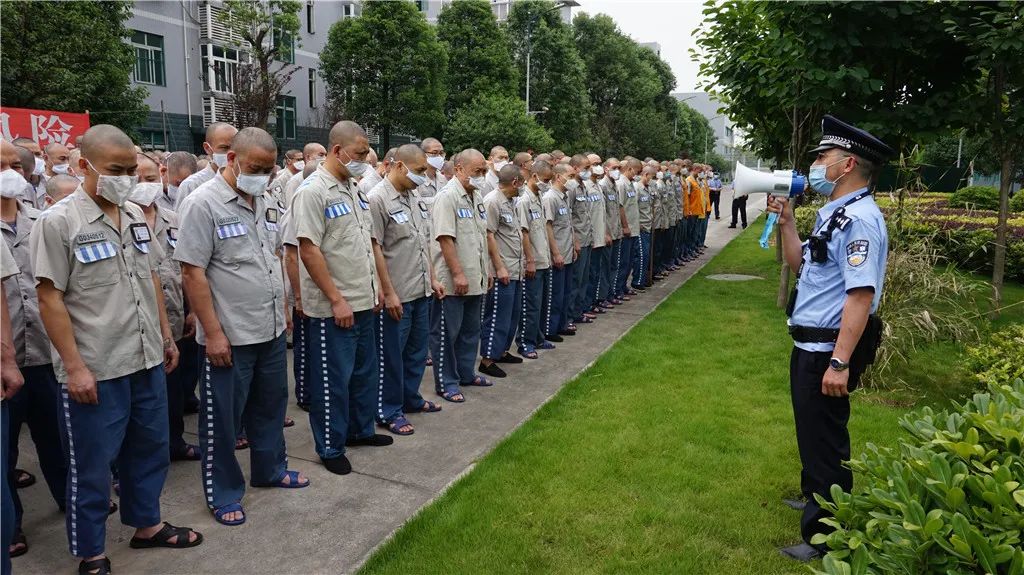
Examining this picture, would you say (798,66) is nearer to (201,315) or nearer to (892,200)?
(892,200)

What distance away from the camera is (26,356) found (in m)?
3.92

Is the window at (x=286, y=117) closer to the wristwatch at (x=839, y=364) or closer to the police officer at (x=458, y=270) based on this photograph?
the police officer at (x=458, y=270)

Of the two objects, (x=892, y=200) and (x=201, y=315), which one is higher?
(x=892, y=200)

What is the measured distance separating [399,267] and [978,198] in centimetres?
1922

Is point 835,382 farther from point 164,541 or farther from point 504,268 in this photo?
point 504,268

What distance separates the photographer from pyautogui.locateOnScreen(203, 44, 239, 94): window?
93.0 feet

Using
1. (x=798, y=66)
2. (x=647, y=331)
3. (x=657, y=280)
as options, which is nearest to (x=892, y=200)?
(x=798, y=66)

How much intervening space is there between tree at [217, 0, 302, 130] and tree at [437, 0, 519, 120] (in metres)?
9.93

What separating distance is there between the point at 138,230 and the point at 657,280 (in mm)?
10926

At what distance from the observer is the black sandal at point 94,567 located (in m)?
3.46

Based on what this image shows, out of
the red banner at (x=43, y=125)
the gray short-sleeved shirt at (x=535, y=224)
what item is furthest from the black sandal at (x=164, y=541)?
the red banner at (x=43, y=125)

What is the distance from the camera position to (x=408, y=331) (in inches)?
228

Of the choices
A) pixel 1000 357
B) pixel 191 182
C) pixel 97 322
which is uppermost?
pixel 191 182

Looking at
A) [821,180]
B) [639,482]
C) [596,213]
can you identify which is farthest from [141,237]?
[596,213]
